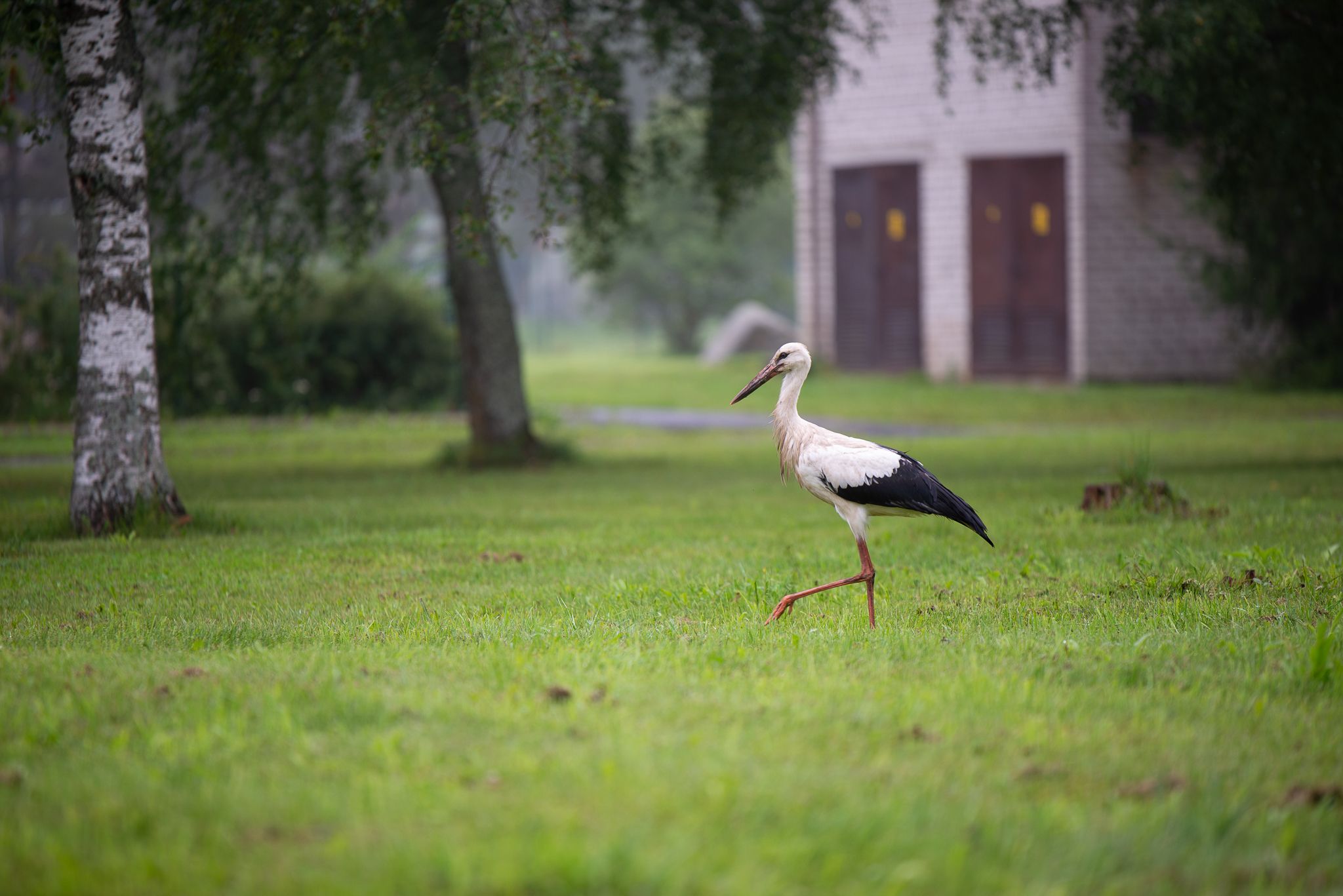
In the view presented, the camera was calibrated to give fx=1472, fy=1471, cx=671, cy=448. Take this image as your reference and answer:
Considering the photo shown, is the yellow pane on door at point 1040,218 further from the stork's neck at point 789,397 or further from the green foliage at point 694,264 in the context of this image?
the stork's neck at point 789,397

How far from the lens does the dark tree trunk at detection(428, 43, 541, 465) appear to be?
16188 mm

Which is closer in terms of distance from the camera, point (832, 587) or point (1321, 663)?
point (1321, 663)

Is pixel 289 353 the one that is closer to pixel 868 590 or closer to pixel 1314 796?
pixel 868 590

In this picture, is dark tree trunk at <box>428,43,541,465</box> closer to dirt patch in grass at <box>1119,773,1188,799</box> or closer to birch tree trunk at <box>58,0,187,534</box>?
birch tree trunk at <box>58,0,187,534</box>

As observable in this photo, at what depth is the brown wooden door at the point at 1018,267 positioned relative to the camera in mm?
29672

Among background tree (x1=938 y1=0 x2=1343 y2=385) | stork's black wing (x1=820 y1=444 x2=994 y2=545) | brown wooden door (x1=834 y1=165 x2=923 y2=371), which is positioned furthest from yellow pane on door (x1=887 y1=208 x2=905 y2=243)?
stork's black wing (x1=820 y1=444 x2=994 y2=545)

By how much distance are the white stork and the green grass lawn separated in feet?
1.55

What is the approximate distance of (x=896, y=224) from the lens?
1264 inches

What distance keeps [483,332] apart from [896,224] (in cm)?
1708

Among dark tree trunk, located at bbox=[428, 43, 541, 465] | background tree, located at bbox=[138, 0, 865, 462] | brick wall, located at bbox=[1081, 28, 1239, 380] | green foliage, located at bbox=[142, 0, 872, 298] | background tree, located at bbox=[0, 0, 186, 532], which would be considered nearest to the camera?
background tree, located at bbox=[0, 0, 186, 532]

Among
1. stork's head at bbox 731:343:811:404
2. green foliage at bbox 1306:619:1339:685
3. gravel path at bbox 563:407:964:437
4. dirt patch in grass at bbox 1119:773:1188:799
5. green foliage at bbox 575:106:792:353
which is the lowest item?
gravel path at bbox 563:407:964:437

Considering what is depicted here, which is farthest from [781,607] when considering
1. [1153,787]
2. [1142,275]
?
[1142,275]

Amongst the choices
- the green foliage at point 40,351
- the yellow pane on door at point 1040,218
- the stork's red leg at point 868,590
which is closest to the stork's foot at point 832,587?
the stork's red leg at point 868,590

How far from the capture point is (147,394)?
10.9 metres
